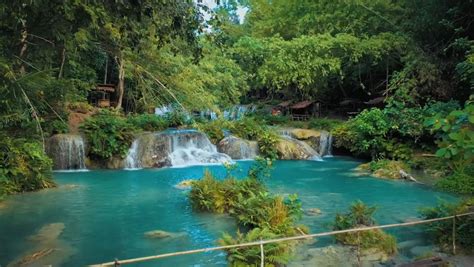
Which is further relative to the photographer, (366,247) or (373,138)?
(373,138)

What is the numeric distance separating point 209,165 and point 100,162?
174 inches

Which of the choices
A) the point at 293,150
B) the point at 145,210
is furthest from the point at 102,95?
the point at 145,210

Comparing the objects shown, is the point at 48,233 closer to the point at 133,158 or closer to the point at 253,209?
the point at 253,209

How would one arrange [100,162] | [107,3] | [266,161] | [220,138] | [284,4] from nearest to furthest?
[107,3] < [266,161] < [100,162] < [220,138] < [284,4]

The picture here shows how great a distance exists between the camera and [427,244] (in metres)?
7.14

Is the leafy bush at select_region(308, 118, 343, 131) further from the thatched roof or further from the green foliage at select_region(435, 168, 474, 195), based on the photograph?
the thatched roof

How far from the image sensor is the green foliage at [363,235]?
679 cm

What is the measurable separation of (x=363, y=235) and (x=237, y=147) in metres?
13.5

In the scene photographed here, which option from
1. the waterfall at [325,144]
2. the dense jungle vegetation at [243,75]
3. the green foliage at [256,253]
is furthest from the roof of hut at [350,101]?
the green foliage at [256,253]

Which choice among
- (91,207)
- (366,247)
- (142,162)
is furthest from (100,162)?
(366,247)

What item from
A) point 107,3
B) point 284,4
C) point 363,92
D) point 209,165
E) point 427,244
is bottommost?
point 427,244

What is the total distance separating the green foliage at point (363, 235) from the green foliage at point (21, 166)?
819 centimetres

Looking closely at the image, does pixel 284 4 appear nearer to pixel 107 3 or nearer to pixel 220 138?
pixel 220 138

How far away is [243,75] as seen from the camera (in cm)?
2330
